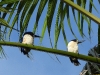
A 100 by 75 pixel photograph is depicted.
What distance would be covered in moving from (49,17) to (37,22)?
12cm

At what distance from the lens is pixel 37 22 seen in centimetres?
262

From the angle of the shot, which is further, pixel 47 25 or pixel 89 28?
pixel 89 28

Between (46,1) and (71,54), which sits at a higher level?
(46,1)

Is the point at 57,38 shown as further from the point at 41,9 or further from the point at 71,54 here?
the point at 71,54

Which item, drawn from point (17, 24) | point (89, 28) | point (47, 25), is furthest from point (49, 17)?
point (89, 28)

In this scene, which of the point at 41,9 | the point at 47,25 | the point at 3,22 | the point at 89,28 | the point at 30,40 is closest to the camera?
the point at 3,22

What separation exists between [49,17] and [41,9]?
0.14 metres

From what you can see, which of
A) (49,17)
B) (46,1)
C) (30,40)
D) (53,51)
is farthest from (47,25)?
(30,40)

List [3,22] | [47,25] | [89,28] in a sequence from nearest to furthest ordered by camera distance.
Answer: [3,22], [47,25], [89,28]

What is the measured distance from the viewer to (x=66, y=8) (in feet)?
9.50

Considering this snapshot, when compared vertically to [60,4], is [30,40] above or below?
below

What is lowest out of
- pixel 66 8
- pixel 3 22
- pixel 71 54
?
pixel 71 54

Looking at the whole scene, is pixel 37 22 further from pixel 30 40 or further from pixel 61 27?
pixel 30 40

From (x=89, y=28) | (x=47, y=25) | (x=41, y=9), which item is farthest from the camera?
(x=89, y=28)
